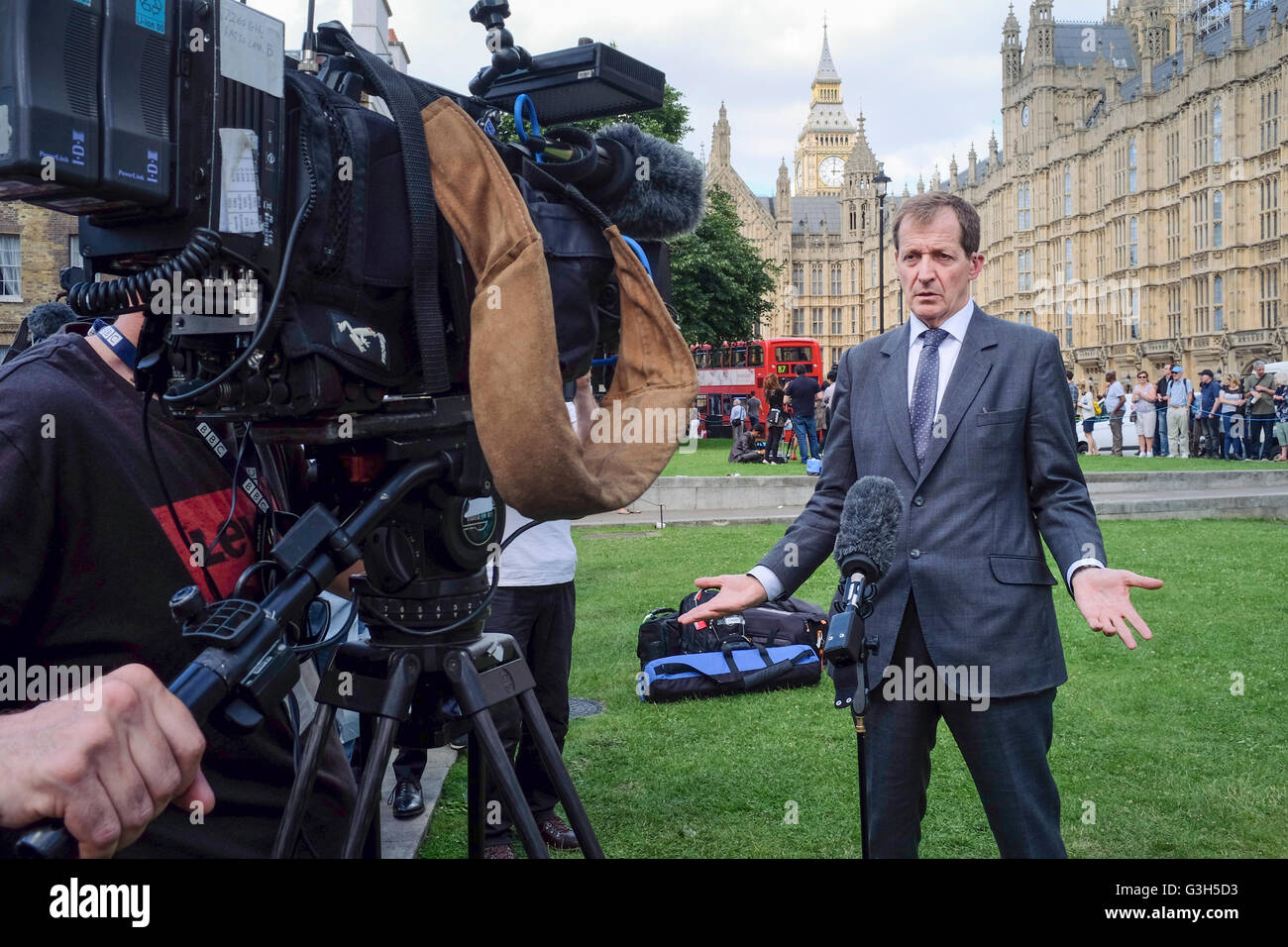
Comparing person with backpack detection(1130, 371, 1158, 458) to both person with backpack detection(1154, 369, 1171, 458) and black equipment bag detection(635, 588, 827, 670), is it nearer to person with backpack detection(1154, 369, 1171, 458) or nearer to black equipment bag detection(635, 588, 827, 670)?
person with backpack detection(1154, 369, 1171, 458)

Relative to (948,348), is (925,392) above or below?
below

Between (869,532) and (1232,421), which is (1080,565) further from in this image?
(1232,421)

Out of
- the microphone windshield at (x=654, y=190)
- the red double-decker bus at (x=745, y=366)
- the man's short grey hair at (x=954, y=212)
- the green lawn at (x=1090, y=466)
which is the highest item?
the red double-decker bus at (x=745, y=366)

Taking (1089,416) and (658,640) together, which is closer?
(658,640)

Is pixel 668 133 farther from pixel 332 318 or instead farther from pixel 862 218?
pixel 862 218

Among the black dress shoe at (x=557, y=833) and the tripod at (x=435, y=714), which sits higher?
the tripod at (x=435, y=714)

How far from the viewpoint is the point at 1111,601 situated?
8.71 ft

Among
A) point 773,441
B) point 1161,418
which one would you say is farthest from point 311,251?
point 1161,418

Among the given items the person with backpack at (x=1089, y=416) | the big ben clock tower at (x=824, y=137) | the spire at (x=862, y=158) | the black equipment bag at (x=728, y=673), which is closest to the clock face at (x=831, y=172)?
the big ben clock tower at (x=824, y=137)

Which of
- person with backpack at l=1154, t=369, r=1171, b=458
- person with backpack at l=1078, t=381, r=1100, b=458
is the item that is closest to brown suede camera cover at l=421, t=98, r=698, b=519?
person with backpack at l=1078, t=381, r=1100, b=458

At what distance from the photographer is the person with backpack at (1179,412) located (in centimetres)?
2553

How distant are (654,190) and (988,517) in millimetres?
1637

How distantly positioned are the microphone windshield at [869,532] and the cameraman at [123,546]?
121cm

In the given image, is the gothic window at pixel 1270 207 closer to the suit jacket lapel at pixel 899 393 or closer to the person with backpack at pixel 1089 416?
the person with backpack at pixel 1089 416
